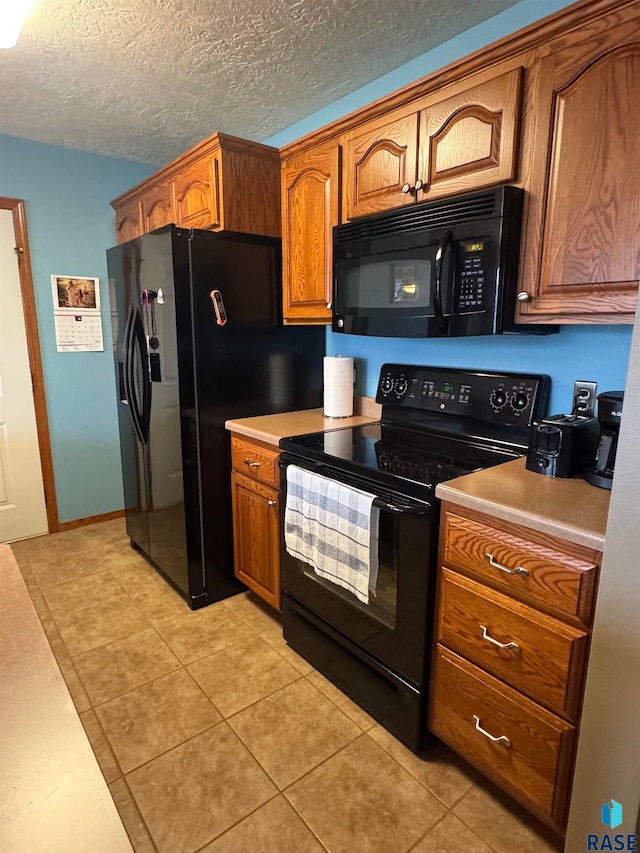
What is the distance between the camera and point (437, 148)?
1.61m

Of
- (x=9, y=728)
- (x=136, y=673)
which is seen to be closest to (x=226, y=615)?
(x=136, y=673)

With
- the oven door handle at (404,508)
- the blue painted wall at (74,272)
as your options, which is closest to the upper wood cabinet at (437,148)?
the oven door handle at (404,508)

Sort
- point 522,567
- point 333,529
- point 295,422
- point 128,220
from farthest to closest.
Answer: point 128,220 < point 295,422 < point 333,529 < point 522,567

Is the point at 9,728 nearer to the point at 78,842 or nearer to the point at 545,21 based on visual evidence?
the point at 78,842

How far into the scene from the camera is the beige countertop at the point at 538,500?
1101mm

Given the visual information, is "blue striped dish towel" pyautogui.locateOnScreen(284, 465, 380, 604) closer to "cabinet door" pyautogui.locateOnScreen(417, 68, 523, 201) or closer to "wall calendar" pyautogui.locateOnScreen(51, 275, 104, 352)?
"cabinet door" pyautogui.locateOnScreen(417, 68, 523, 201)

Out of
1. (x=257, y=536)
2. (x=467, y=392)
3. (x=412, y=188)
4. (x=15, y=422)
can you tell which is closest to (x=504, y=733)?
(x=467, y=392)

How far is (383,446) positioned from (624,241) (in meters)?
0.98

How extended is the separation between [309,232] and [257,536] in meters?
1.38

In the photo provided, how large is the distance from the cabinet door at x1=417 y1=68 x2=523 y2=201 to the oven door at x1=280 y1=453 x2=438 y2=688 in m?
1.00

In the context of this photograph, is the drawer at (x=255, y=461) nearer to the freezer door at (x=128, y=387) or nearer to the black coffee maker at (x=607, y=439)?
the freezer door at (x=128, y=387)

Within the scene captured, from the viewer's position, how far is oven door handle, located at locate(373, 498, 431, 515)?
1409 millimetres

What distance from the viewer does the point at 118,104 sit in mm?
2381

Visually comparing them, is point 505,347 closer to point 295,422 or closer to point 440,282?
point 440,282
